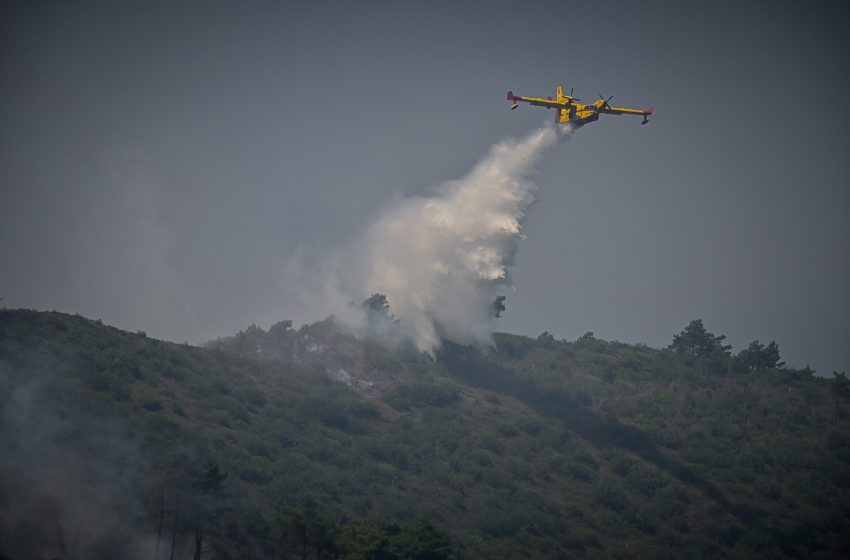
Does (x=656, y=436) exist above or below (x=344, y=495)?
above

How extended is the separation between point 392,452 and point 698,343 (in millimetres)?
74051

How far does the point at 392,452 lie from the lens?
8456 centimetres

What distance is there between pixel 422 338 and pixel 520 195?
2696 cm

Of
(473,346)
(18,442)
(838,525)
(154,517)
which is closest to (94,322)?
(18,442)

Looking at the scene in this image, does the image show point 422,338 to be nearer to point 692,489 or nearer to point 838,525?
point 692,489

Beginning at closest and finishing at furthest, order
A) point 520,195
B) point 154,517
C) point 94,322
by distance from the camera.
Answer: point 154,517, point 94,322, point 520,195

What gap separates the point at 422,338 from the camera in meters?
114

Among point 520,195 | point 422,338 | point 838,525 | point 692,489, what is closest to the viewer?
point 838,525

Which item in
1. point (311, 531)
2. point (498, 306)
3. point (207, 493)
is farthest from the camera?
point (498, 306)

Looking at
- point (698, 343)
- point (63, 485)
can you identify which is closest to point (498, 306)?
point (698, 343)

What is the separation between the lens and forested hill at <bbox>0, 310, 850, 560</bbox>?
57688 mm

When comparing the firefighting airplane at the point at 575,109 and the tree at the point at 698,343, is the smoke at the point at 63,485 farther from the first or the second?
the tree at the point at 698,343

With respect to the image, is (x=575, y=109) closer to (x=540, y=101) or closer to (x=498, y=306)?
(x=540, y=101)

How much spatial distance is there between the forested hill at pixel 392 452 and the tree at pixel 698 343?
13.5 meters
